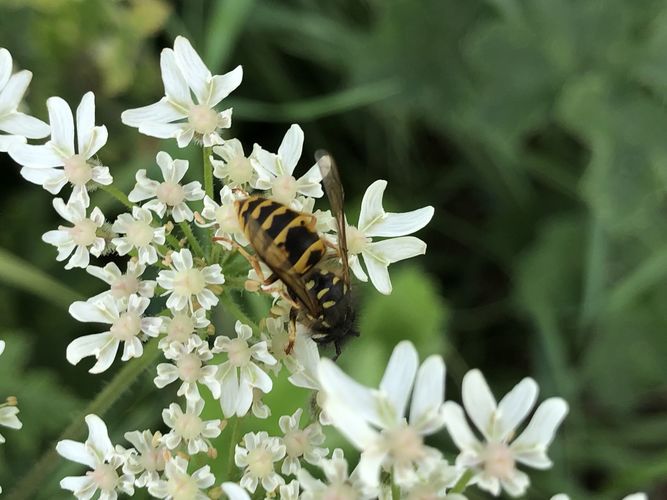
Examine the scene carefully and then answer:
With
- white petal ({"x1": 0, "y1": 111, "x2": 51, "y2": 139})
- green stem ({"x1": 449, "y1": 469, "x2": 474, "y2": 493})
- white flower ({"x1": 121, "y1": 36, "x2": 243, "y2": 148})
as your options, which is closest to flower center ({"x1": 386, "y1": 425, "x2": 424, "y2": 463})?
green stem ({"x1": 449, "y1": 469, "x2": 474, "y2": 493})

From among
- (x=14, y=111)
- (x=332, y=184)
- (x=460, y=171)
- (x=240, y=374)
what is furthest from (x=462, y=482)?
(x=460, y=171)

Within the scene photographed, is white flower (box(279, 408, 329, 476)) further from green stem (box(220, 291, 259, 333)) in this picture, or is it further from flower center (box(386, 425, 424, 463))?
flower center (box(386, 425, 424, 463))

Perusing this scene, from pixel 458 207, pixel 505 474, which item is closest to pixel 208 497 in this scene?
pixel 505 474

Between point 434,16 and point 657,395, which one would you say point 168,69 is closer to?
point 434,16

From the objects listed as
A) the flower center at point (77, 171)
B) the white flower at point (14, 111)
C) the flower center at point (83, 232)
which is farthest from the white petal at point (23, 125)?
the flower center at point (83, 232)

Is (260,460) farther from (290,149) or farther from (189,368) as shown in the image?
(290,149)

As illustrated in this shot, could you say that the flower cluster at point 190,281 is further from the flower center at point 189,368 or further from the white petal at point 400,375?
the white petal at point 400,375

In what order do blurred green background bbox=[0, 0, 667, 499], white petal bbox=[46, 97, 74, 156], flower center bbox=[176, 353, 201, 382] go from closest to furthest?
flower center bbox=[176, 353, 201, 382], white petal bbox=[46, 97, 74, 156], blurred green background bbox=[0, 0, 667, 499]
